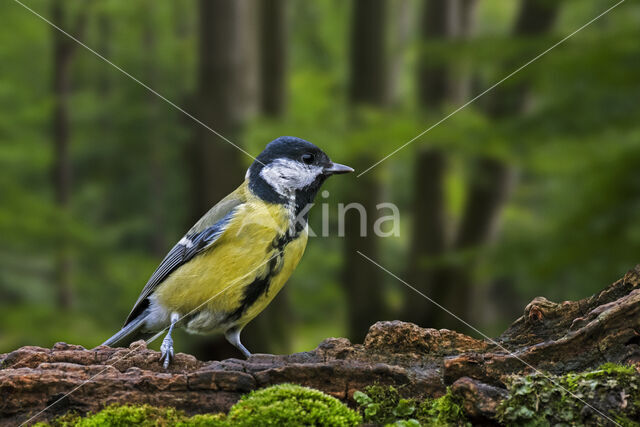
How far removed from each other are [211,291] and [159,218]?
851 centimetres

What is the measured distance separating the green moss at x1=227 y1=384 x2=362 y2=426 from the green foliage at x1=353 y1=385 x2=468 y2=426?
98 millimetres

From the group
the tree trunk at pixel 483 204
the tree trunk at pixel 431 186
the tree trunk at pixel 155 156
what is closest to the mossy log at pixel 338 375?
the tree trunk at pixel 483 204

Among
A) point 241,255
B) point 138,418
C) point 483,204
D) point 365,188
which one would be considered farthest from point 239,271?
point 483,204

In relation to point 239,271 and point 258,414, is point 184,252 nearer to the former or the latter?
point 239,271

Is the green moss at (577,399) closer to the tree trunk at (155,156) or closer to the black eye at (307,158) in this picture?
the black eye at (307,158)

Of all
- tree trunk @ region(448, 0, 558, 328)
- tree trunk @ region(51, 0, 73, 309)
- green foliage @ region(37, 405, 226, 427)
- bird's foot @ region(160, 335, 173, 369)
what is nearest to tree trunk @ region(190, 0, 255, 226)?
tree trunk @ region(51, 0, 73, 309)

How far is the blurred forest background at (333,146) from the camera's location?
5.62 meters

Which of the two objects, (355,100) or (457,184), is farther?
(457,184)

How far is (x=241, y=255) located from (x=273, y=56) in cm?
734

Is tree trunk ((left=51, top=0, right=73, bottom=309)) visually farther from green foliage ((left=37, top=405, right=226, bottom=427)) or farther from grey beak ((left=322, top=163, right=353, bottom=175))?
green foliage ((left=37, top=405, right=226, bottom=427))

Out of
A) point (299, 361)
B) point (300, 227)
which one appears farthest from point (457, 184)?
point (299, 361)

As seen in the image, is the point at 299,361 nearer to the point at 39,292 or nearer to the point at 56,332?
the point at 56,332

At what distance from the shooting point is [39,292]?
474 inches

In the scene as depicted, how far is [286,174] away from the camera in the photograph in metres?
3.66
